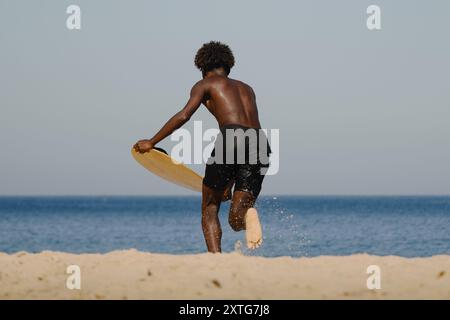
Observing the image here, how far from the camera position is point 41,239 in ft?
122

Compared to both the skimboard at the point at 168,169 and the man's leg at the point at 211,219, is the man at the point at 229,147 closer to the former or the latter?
the man's leg at the point at 211,219

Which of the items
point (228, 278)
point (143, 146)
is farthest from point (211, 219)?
point (228, 278)

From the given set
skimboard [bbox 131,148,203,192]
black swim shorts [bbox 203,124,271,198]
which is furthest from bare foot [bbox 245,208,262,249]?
skimboard [bbox 131,148,203,192]

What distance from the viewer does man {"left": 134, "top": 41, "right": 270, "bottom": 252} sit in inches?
302

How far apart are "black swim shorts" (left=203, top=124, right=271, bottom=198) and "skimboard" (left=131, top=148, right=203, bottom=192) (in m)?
0.93

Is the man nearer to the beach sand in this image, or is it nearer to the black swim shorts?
the black swim shorts

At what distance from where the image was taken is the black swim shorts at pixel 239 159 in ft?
25.2

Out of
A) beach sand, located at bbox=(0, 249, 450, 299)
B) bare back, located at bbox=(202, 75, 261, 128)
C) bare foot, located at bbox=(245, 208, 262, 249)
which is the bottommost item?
beach sand, located at bbox=(0, 249, 450, 299)

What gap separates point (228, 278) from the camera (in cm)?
622

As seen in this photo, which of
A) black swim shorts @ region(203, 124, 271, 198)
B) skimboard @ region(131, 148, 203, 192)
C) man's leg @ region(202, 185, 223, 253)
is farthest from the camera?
skimboard @ region(131, 148, 203, 192)

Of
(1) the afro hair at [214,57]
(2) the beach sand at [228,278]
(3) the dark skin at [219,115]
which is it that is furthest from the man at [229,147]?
(2) the beach sand at [228,278]
